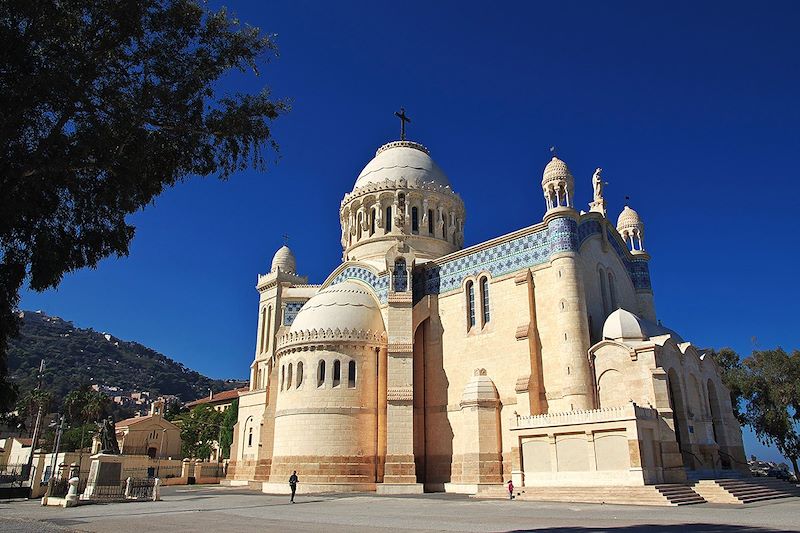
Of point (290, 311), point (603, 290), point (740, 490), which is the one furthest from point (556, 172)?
point (290, 311)

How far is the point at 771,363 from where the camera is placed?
37281 mm

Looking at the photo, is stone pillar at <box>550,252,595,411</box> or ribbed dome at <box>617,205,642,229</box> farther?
ribbed dome at <box>617,205,642,229</box>

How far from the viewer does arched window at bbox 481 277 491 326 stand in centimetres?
3023

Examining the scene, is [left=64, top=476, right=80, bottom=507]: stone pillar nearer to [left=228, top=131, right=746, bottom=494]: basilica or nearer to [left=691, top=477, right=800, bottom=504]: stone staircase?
[left=228, top=131, right=746, bottom=494]: basilica

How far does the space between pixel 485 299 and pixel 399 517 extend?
16.3m

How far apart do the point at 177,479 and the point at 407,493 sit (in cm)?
2367

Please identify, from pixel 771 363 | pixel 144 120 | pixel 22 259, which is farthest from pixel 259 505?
pixel 771 363

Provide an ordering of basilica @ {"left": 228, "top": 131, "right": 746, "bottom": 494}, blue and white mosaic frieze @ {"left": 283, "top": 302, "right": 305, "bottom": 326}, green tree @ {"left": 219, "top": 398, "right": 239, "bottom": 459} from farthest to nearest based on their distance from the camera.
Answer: green tree @ {"left": 219, "top": 398, "right": 239, "bottom": 459}
blue and white mosaic frieze @ {"left": 283, "top": 302, "right": 305, "bottom": 326}
basilica @ {"left": 228, "top": 131, "right": 746, "bottom": 494}

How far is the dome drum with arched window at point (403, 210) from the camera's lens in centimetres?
3656

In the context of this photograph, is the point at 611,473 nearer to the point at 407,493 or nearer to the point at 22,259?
the point at 407,493

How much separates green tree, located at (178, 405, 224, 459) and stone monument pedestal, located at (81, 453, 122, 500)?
3930 cm

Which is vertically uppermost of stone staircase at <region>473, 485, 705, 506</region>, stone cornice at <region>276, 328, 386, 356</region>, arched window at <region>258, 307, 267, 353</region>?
arched window at <region>258, 307, 267, 353</region>

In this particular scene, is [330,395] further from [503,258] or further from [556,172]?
[556,172]

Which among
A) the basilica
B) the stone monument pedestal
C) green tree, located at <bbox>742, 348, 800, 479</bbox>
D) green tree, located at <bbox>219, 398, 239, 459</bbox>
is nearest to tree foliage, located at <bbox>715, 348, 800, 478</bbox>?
green tree, located at <bbox>742, 348, 800, 479</bbox>
